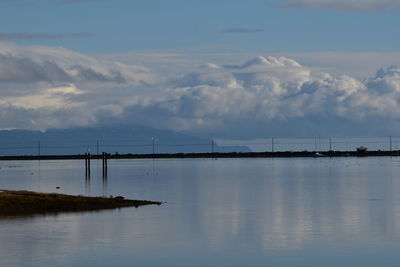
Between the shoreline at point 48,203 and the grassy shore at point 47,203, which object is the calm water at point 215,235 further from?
the grassy shore at point 47,203

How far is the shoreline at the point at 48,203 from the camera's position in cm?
7088

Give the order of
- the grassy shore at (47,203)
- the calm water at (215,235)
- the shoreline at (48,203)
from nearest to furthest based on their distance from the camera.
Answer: the calm water at (215,235), the shoreline at (48,203), the grassy shore at (47,203)

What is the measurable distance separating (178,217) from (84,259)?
2316 cm

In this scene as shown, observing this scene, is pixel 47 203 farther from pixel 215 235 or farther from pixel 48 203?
pixel 215 235

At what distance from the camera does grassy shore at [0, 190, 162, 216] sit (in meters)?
71.0

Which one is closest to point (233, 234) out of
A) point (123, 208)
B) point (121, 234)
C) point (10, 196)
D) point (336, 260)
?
point (121, 234)

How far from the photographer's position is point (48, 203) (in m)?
73.2

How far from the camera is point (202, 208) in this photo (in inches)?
3164

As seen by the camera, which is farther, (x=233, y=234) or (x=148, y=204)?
(x=148, y=204)

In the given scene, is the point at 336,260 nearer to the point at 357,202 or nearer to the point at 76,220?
the point at 76,220

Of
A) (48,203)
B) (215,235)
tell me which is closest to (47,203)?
(48,203)

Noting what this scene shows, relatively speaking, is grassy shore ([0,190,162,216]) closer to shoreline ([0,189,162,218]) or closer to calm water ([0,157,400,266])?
shoreline ([0,189,162,218])

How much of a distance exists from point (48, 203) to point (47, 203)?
10 cm

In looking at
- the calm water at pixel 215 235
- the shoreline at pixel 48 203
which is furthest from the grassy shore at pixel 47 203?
the calm water at pixel 215 235
